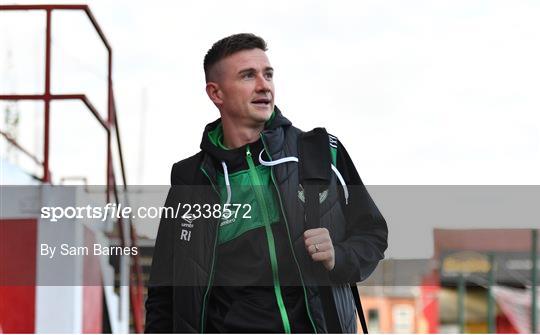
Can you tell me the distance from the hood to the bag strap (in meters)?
0.10

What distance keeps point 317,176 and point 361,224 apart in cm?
23

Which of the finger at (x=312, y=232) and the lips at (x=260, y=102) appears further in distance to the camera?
the lips at (x=260, y=102)

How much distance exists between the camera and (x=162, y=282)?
3.78 m

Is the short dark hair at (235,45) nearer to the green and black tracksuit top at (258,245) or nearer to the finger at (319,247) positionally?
the green and black tracksuit top at (258,245)

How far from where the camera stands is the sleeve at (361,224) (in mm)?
3613

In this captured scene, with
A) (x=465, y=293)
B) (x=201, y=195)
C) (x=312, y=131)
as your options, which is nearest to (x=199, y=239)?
(x=201, y=195)

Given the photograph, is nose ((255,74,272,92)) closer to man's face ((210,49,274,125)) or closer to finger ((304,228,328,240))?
man's face ((210,49,274,125))

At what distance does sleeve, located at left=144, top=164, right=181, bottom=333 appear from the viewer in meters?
3.78

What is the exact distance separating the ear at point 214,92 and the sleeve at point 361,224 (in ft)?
1.38

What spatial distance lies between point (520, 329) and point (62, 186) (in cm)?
3080

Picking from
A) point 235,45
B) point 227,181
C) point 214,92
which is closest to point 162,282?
point 227,181

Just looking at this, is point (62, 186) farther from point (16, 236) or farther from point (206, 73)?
point (206, 73)

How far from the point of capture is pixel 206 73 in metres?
3.96

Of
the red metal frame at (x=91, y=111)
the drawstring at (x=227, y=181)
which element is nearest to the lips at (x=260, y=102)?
the drawstring at (x=227, y=181)
